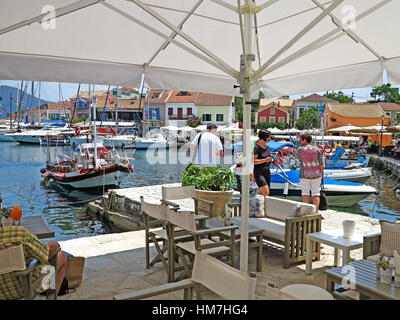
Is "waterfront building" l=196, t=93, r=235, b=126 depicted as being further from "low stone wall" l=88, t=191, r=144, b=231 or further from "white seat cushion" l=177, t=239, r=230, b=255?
"white seat cushion" l=177, t=239, r=230, b=255

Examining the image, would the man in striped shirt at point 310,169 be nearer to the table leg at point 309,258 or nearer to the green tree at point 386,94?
the table leg at point 309,258

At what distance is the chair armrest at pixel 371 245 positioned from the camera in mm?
3703

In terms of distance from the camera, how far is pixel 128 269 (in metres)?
4.50

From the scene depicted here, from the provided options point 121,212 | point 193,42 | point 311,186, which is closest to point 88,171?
point 121,212

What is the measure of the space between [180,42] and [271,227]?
2.62 m

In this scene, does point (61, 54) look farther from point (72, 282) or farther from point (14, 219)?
point (72, 282)

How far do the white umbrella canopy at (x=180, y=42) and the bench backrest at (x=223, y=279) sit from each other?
779 mm

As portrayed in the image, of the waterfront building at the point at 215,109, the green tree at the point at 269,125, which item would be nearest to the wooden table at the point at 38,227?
the waterfront building at the point at 215,109

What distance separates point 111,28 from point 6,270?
2815 mm

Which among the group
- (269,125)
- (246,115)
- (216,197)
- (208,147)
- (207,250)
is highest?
(269,125)

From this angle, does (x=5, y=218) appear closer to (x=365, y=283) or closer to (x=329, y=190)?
(x=365, y=283)

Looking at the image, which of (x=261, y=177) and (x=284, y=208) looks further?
(x=261, y=177)

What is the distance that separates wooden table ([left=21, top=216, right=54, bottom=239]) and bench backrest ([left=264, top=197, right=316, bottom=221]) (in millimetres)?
2877

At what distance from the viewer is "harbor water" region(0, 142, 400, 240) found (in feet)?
37.5
